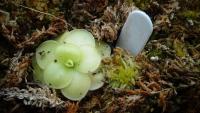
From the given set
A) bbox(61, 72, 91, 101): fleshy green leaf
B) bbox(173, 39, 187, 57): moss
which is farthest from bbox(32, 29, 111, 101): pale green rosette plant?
bbox(173, 39, 187, 57): moss

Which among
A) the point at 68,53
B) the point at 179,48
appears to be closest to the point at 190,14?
the point at 179,48

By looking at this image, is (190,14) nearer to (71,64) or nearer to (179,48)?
(179,48)

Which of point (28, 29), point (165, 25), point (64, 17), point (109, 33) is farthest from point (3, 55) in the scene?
point (165, 25)

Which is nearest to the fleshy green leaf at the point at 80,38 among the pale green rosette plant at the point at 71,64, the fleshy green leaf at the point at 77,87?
the pale green rosette plant at the point at 71,64

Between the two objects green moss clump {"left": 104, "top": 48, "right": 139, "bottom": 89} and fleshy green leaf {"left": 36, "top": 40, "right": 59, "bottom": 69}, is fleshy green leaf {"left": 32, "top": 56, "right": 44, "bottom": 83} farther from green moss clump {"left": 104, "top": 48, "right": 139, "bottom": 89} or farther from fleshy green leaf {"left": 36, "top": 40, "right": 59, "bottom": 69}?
green moss clump {"left": 104, "top": 48, "right": 139, "bottom": 89}

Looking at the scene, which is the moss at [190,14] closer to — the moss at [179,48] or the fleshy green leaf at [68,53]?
the moss at [179,48]

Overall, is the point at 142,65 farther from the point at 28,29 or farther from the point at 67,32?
the point at 28,29
